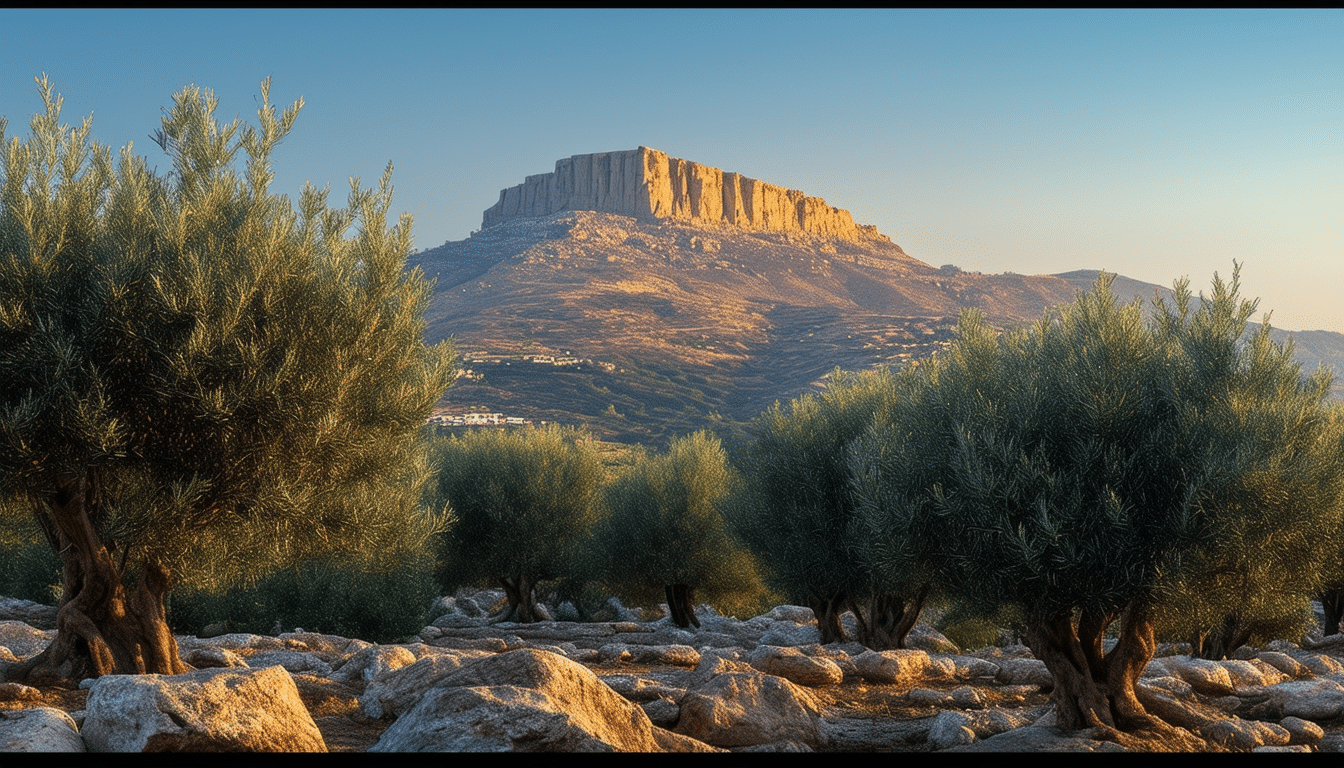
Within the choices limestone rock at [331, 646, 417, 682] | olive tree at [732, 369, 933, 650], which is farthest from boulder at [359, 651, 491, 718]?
olive tree at [732, 369, 933, 650]

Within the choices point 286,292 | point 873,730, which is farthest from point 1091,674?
point 286,292

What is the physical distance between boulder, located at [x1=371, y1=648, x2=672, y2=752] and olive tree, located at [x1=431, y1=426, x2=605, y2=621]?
79.6 feet

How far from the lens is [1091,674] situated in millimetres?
12469

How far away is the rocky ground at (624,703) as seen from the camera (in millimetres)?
8117

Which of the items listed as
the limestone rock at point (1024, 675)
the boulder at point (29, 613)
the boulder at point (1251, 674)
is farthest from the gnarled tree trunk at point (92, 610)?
the boulder at point (1251, 674)

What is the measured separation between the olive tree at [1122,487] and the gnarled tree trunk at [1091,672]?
2 centimetres

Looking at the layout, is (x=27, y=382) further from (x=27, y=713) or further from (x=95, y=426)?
(x=27, y=713)

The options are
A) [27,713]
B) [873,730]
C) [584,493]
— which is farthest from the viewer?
[584,493]

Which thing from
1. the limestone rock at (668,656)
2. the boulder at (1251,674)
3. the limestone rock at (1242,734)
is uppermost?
the limestone rock at (1242,734)

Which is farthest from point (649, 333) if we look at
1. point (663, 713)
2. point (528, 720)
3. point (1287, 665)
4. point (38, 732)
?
point (38, 732)

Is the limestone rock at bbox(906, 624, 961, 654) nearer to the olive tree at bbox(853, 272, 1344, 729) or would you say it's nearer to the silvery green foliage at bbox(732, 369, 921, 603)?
the silvery green foliage at bbox(732, 369, 921, 603)

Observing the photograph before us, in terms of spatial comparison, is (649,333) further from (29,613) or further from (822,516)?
(29,613)

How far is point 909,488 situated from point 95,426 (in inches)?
376

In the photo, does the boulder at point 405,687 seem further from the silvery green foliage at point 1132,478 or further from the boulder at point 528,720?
the silvery green foliage at point 1132,478
